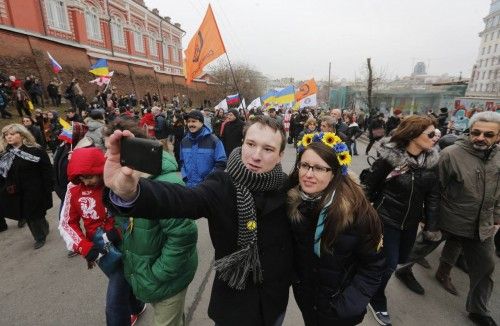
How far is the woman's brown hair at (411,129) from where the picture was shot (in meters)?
2.41

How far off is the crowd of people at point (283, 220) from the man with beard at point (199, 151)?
4.67 ft

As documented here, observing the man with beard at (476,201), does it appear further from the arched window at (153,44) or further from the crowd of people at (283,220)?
the arched window at (153,44)

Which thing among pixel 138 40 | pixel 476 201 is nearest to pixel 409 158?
pixel 476 201

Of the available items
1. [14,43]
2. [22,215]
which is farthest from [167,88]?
[22,215]

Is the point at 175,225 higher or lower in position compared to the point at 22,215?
higher

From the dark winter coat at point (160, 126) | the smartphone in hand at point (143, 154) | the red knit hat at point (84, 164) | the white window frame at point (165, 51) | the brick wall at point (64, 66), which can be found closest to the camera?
the smartphone in hand at point (143, 154)

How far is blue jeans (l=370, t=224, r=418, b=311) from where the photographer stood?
258 cm

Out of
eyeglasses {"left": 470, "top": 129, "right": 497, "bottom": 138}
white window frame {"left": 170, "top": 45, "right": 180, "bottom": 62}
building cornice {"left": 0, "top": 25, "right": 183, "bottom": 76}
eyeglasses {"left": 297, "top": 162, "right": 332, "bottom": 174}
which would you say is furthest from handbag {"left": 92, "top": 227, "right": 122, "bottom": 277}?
white window frame {"left": 170, "top": 45, "right": 180, "bottom": 62}

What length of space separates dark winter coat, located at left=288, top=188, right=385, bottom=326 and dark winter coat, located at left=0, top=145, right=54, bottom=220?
4.15 metres

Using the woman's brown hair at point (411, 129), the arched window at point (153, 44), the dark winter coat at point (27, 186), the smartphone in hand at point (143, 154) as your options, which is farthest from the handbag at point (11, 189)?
the arched window at point (153, 44)

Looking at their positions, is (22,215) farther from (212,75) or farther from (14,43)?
(212,75)

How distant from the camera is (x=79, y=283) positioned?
332cm

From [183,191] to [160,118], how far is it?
8.28 meters

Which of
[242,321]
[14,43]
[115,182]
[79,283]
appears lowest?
[79,283]
